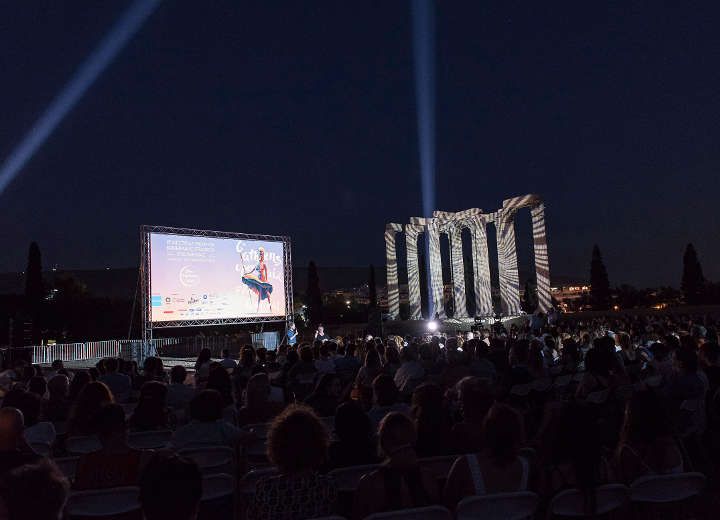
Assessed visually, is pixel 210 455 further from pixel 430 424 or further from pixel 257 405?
pixel 257 405

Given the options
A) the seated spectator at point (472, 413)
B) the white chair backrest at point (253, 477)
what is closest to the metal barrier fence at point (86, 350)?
the white chair backrest at point (253, 477)

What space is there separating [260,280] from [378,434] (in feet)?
63.5

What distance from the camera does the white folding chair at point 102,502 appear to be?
2799 mm

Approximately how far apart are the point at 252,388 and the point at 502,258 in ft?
83.5

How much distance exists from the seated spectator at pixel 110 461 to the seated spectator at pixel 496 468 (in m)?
1.78

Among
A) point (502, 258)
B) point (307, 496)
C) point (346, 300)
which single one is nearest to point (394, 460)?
point (307, 496)

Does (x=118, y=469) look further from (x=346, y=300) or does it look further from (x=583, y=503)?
(x=346, y=300)

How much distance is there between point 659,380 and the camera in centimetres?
684

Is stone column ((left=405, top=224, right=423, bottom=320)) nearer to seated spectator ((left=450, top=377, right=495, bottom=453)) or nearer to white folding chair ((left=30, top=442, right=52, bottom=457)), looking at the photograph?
seated spectator ((left=450, top=377, right=495, bottom=453))

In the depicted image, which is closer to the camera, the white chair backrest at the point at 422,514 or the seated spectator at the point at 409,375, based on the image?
the white chair backrest at the point at 422,514

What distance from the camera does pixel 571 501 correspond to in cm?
265

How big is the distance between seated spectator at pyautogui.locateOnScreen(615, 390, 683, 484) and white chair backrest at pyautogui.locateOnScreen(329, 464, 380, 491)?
145 centimetres

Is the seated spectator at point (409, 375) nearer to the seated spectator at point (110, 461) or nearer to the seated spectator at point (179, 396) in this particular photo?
the seated spectator at point (179, 396)

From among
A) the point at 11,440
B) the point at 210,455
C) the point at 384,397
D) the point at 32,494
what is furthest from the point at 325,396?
the point at 32,494
